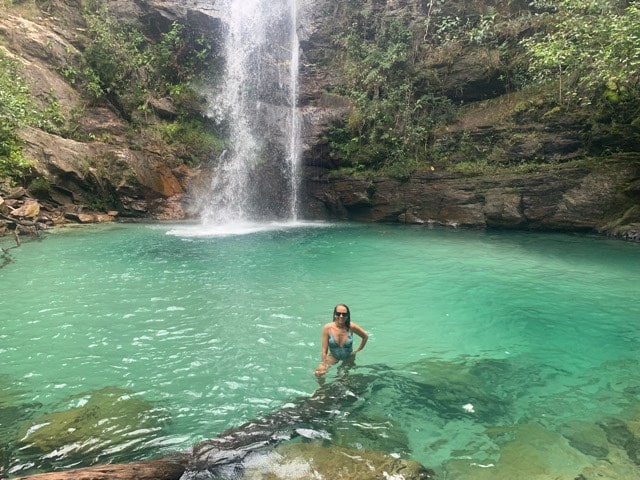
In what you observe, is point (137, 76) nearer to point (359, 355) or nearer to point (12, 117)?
point (12, 117)

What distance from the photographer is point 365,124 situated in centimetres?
2280

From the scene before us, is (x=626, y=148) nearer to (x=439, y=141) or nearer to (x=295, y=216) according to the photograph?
(x=439, y=141)

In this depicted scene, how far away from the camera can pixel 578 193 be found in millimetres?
16547

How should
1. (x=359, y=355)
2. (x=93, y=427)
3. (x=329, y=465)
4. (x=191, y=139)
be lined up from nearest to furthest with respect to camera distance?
(x=329, y=465) < (x=93, y=427) < (x=359, y=355) < (x=191, y=139)

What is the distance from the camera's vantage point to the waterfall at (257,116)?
917 inches

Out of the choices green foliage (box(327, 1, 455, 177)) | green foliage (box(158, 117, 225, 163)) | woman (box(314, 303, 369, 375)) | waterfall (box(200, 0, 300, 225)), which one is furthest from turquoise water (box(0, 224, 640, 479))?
green foliage (box(158, 117, 225, 163))

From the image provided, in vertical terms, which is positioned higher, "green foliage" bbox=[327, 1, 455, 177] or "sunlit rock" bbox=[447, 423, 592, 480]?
"green foliage" bbox=[327, 1, 455, 177]

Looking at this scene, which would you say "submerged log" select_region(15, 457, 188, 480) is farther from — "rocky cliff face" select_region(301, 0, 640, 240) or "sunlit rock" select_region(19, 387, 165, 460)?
"rocky cliff face" select_region(301, 0, 640, 240)

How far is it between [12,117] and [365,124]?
16063mm

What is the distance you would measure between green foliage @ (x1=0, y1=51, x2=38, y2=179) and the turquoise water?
15.4 feet

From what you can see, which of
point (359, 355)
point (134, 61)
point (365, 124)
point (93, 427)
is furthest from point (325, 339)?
point (134, 61)

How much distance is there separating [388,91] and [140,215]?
49.4 ft

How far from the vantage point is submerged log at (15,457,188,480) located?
2.71 meters

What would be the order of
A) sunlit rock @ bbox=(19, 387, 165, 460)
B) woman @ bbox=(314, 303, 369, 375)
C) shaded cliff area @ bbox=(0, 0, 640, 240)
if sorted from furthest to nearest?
1. shaded cliff area @ bbox=(0, 0, 640, 240)
2. woman @ bbox=(314, 303, 369, 375)
3. sunlit rock @ bbox=(19, 387, 165, 460)
